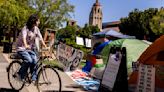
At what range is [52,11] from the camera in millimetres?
62406

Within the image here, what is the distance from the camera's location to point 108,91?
11.0 meters

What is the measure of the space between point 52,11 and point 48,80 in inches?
2107

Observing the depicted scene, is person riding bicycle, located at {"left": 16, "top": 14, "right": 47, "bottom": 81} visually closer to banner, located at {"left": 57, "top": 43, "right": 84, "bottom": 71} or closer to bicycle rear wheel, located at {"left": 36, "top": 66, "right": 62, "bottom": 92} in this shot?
bicycle rear wheel, located at {"left": 36, "top": 66, "right": 62, "bottom": 92}

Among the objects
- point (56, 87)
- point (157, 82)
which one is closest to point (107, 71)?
point (157, 82)

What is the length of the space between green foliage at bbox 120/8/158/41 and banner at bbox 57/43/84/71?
4983cm

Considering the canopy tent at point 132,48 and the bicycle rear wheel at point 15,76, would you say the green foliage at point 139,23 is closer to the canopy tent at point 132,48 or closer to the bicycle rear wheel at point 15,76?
the canopy tent at point 132,48

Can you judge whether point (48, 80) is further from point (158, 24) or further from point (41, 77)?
point (158, 24)

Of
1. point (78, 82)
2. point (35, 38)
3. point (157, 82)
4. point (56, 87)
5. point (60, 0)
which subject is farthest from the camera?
point (60, 0)

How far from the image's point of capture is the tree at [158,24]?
57.4m

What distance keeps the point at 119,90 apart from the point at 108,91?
1.52 feet

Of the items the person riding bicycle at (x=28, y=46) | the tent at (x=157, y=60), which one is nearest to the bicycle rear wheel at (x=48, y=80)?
the person riding bicycle at (x=28, y=46)

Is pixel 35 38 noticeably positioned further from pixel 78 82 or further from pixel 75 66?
pixel 75 66

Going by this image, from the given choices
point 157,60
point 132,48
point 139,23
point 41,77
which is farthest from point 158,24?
point 41,77

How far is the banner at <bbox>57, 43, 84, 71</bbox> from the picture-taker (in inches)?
655
